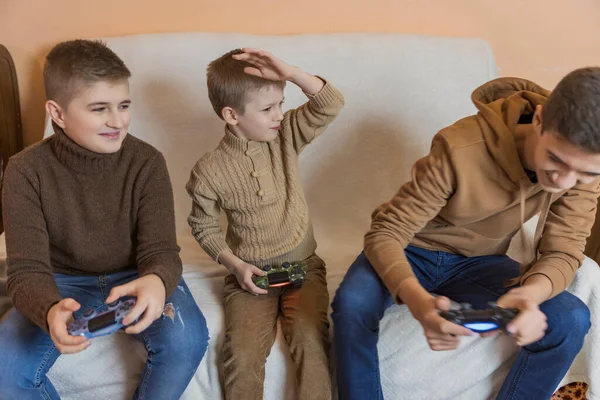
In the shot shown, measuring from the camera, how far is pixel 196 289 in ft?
4.69

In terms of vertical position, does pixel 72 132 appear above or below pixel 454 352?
above

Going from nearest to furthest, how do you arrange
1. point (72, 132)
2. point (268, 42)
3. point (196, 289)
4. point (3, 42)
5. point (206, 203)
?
point (72, 132)
point (206, 203)
point (196, 289)
point (268, 42)
point (3, 42)

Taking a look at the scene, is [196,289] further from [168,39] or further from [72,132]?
[168,39]

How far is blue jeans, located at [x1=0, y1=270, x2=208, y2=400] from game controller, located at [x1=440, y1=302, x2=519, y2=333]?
0.54 meters

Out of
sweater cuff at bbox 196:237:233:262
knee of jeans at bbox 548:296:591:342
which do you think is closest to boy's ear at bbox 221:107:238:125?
sweater cuff at bbox 196:237:233:262

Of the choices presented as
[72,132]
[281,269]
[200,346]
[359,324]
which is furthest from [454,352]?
[72,132]

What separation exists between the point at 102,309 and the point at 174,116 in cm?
74

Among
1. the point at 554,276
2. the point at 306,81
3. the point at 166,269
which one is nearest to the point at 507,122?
the point at 554,276

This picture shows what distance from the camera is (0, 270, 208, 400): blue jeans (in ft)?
3.77

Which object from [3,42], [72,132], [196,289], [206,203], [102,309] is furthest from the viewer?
[3,42]

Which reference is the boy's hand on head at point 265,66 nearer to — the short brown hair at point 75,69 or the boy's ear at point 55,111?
the short brown hair at point 75,69

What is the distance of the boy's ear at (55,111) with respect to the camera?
3.92 ft

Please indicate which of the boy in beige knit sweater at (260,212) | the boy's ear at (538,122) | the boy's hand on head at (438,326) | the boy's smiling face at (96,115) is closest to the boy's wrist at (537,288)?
the boy's hand on head at (438,326)

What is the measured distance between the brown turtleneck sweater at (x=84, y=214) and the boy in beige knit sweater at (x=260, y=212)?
0.38ft
